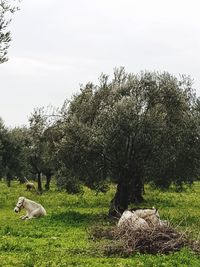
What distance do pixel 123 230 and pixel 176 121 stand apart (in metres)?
11.2

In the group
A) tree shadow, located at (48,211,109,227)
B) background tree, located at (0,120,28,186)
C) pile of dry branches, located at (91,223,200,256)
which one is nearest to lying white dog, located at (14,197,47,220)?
tree shadow, located at (48,211,109,227)

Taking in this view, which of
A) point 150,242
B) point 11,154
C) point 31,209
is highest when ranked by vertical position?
point 11,154

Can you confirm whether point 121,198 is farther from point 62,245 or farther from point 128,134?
point 62,245

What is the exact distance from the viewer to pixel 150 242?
20.7m

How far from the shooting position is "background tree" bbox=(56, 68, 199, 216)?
3014 cm

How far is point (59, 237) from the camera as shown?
78.5ft

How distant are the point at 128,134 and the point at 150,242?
10.4 meters

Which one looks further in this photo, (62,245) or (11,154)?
(11,154)

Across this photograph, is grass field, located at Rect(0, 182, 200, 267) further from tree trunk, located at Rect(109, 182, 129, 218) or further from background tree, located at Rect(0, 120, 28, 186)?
background tree, located at Rect(0, 120, 28, 186)

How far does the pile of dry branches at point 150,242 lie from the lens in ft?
66.4

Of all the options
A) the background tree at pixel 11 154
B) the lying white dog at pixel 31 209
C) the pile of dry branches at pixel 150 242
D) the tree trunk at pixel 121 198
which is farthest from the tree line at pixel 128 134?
the background tree at pixel 11 154

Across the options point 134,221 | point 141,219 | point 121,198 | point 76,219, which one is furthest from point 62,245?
point 121,198

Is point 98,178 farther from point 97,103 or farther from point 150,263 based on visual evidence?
point 150,263

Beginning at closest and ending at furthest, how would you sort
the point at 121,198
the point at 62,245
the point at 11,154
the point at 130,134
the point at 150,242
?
the point at 150,242 < the point at 62,245 < the point at 130,134 < the point at 121,198 < the point at 11,154
